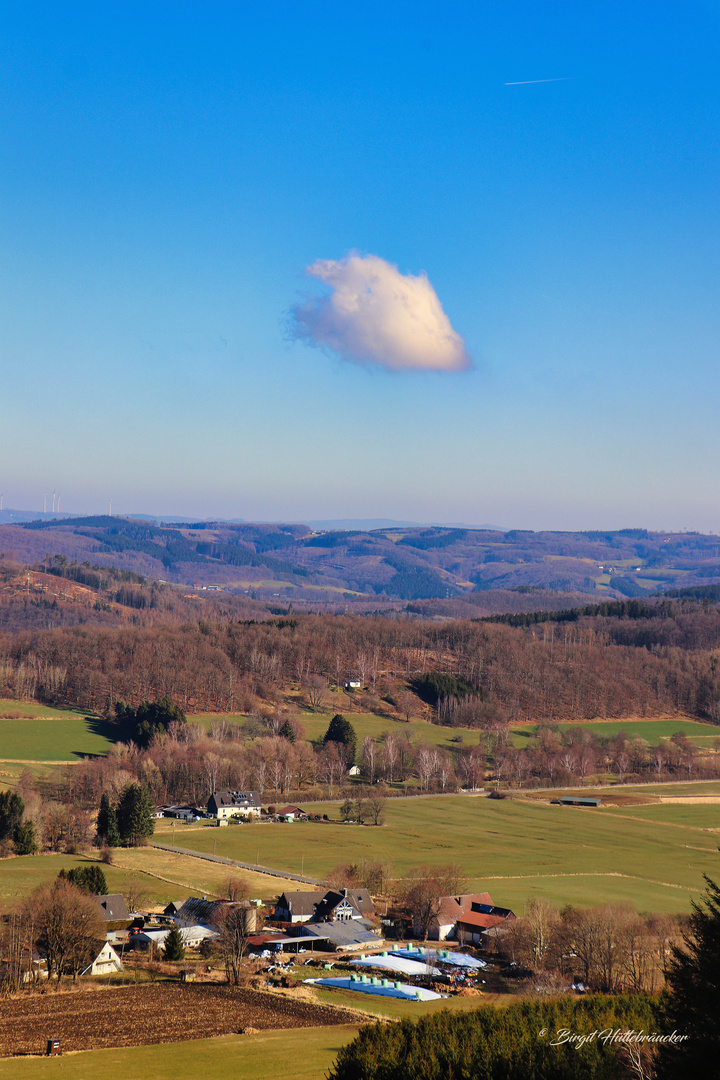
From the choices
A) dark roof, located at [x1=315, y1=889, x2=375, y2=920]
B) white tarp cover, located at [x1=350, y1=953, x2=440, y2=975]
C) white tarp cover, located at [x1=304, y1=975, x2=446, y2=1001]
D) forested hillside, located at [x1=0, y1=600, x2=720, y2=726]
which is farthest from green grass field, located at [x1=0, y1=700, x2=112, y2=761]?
white tarp cover, located at [x1=304, y1=975, x2=446, y2=1001]

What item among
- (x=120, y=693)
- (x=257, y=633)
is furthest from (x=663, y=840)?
(x=257, y=633)

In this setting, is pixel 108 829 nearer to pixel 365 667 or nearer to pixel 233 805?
pixel 233 805

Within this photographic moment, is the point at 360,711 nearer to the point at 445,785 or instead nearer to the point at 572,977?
the point at 445,785

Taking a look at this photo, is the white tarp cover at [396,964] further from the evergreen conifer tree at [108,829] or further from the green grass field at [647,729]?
the green grass field at [647,729]

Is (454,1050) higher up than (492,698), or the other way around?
(454,1050)

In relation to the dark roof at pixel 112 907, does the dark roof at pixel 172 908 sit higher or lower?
lower

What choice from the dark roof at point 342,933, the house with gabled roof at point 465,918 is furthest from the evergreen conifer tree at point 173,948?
the house with gabled roof at point 465,918

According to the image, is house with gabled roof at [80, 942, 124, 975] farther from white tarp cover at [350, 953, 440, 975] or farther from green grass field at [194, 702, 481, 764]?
green grass field at [194, 702, 481, 764]
